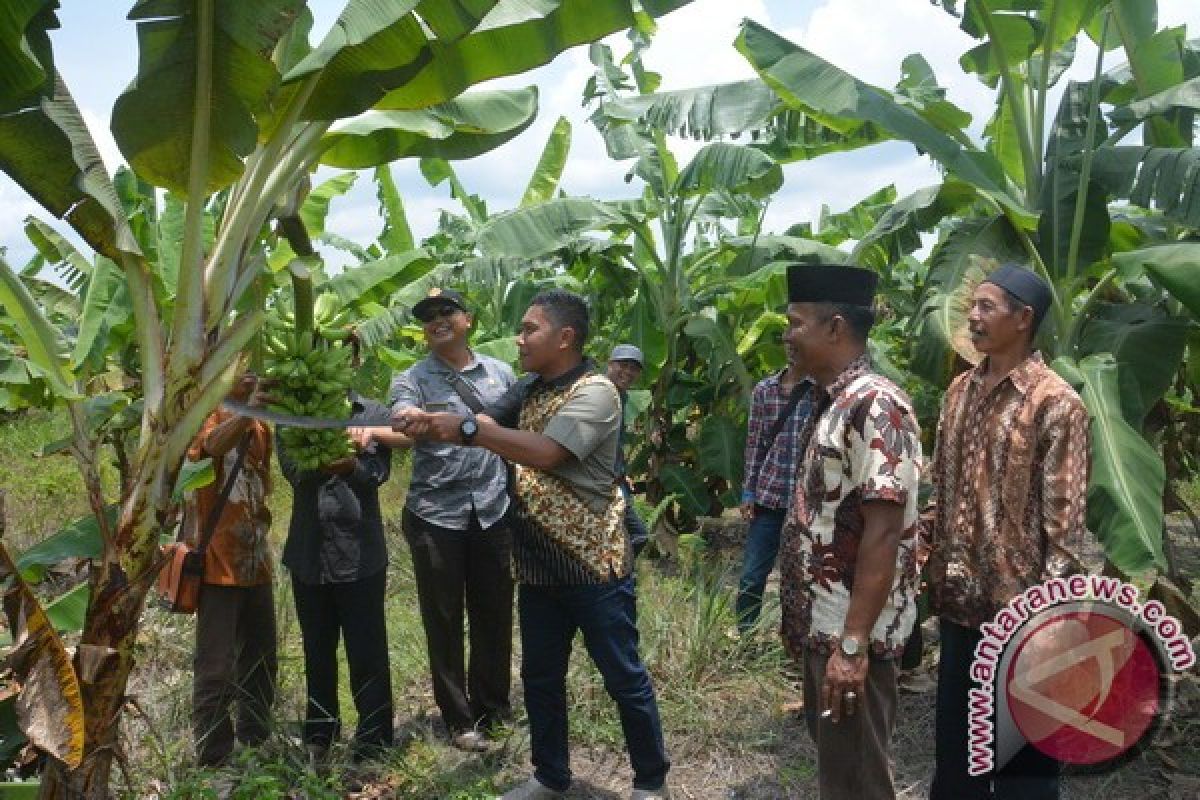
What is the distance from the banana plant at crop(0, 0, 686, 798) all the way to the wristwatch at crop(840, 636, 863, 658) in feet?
6.02

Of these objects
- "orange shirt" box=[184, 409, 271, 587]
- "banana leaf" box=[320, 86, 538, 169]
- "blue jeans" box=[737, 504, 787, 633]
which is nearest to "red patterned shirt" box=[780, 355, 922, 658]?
"banana leaf" box=[320, 86, 538, 169]

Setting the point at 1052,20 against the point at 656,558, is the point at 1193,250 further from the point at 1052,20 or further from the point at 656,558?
the point at 656,558

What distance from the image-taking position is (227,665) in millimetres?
4164

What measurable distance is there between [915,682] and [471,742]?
2185mm

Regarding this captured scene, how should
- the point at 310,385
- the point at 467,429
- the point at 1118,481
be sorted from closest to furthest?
the point at 310,385 → the point at 467,429 → the point at 1118,481

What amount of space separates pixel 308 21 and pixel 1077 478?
295cm

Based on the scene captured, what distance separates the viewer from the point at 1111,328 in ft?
14.4

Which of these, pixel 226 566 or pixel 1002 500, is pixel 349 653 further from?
pixel 1002 500

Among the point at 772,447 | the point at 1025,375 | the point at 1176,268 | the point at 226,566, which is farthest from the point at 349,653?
the point at 1176,268

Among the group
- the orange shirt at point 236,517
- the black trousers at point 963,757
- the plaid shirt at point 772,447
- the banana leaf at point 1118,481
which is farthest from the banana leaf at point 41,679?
the plaid shirt at point 772,447

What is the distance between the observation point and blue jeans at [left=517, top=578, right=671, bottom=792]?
3.93 meters

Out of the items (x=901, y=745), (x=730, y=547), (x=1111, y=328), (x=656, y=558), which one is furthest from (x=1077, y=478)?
(x=730, y=547)

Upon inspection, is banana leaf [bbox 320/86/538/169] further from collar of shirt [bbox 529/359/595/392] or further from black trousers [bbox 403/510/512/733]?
black trousers [bbox 403/510/512/733]

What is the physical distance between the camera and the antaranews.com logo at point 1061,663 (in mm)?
3164
